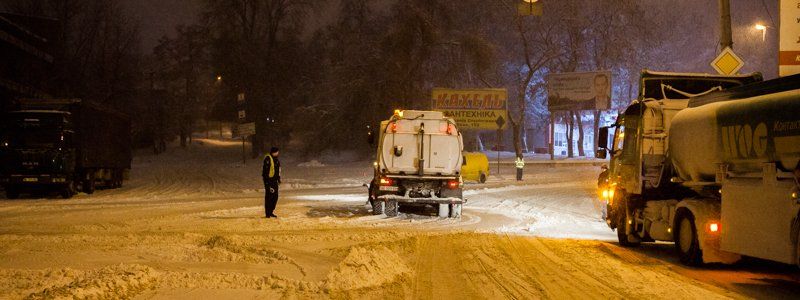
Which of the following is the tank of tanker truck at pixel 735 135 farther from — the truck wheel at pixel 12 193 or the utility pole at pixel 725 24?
the truck wheel at pixel 12 193

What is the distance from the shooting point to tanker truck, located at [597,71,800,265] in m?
9.35

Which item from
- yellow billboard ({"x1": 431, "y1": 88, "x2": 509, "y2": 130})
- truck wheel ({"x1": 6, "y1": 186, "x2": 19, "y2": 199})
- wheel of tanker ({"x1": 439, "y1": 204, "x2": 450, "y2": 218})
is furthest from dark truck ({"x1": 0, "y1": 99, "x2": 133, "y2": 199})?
yellow billboard ({"x1": 431, "y1": 88, "x2": 509, "y2": 130})

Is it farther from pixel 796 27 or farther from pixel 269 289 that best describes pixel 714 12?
pixel 269 289

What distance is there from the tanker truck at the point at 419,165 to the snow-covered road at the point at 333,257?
2.16 feet

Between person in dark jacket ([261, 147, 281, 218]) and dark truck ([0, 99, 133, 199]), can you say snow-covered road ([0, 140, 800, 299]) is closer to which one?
person in dark jacket ([261, 147, 281, 218])

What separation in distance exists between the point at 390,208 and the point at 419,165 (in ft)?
4.47

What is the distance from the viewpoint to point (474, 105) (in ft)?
149

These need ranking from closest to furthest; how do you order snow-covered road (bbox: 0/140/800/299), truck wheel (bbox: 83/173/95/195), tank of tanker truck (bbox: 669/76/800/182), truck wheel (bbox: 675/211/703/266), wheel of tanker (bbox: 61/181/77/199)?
1. snow-covered road (bbox: 0/140/800/299)
2. tank of tanker truck (bbox: 669/76/800/182)
3. truck wheel (bbox: 675/211/703/266)
4. wheel of tanker (bbox: 61/181/77/199)
5. truck wheel (bbox: 83/173/95/195)

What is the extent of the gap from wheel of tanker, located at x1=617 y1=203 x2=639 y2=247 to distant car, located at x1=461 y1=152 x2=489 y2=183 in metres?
24.2

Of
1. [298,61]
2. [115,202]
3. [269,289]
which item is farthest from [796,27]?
[298,61]

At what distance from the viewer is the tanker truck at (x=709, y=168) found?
9.35 m

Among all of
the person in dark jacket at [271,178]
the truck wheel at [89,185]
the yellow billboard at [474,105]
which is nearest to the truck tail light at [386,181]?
the person in dark jacket at [271,178]

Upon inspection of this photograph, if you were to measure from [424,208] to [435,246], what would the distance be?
1020 centimetres

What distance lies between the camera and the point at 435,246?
532 inches
